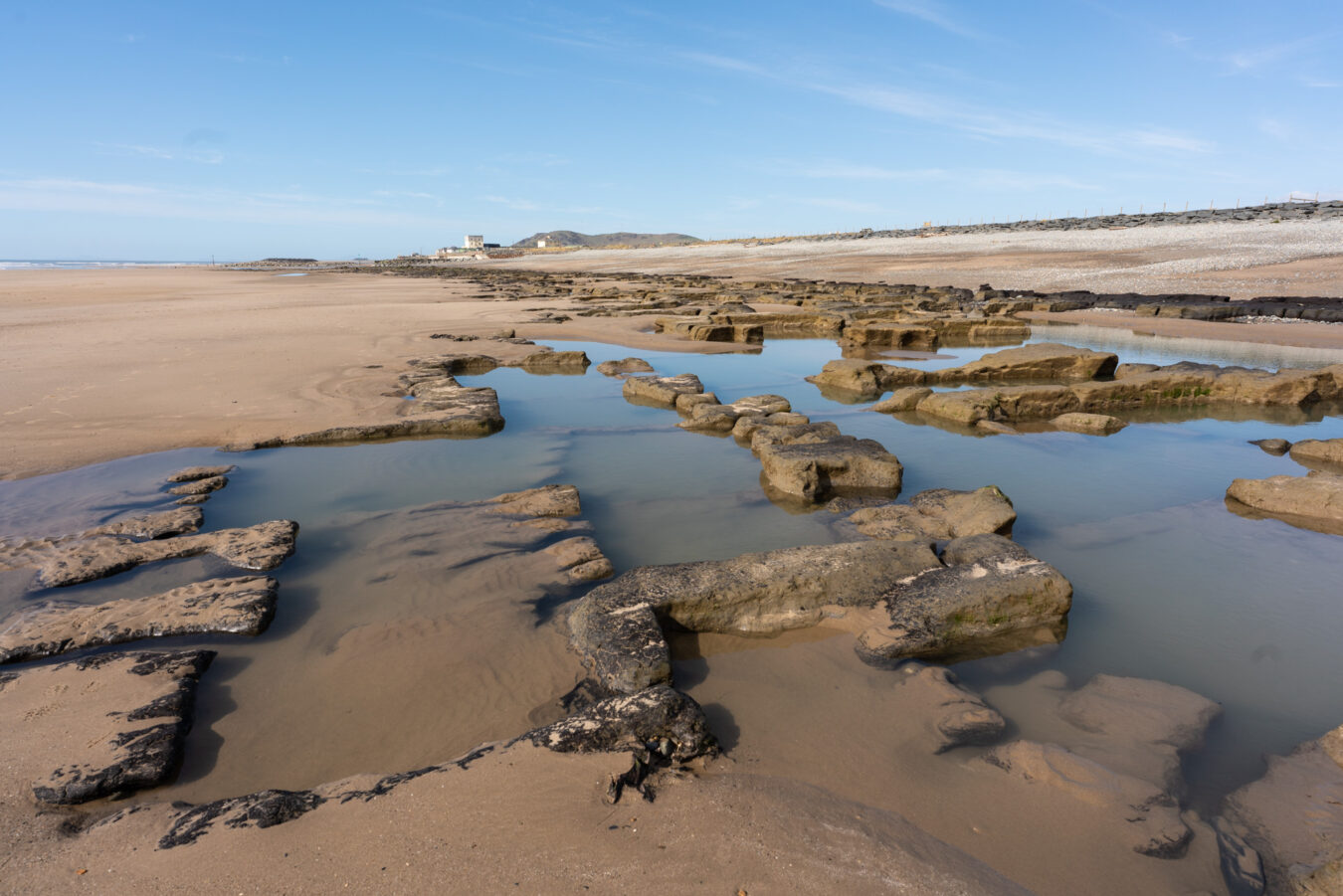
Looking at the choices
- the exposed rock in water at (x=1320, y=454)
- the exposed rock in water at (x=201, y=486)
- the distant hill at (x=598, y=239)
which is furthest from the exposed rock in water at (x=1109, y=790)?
the distant hill at (x=598, y=239)

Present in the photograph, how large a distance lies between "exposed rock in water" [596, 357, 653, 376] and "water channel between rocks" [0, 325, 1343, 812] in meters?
3.63

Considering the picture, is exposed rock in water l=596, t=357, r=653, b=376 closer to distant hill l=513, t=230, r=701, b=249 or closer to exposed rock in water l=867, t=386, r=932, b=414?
exposed rock in water l=867, t=386, r=932, b=414

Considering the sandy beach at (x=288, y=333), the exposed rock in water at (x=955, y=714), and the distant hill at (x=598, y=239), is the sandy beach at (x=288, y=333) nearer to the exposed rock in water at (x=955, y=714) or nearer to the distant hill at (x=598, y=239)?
the exposed rock in water at (x=955, y=714)

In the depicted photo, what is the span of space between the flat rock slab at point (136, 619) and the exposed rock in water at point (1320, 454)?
8.90 metres

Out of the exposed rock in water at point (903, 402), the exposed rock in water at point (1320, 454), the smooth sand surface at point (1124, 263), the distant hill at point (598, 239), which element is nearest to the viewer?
the exposed rock in water at point (1320, 454)

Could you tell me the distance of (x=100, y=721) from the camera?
8.29 feet

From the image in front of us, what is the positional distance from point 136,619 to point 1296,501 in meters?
7.67

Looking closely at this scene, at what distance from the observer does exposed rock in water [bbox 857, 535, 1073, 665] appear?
10.6ft

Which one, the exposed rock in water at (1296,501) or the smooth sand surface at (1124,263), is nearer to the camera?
the exposed rock in water at (1296,501)

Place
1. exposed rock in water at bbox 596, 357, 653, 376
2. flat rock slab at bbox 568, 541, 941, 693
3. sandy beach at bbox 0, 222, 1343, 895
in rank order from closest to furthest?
sandy beach at bbox 0, 222, 1343, 895, flat rock slab at bbox 568, 541, 941, 693, exposed rock in water at bbox 596, 357, 653, 376

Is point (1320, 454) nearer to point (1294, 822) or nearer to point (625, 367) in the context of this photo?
point (1294, 822)

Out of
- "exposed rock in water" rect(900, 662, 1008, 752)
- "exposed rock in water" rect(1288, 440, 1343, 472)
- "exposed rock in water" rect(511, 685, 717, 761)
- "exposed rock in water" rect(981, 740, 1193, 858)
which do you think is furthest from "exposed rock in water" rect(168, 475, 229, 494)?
"exposed rock in water" rect(1288, 440, 1343, 472)

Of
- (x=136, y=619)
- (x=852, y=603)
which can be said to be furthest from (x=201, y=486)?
(x=852, y=603)

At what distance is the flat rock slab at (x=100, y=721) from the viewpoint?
2.26 m
